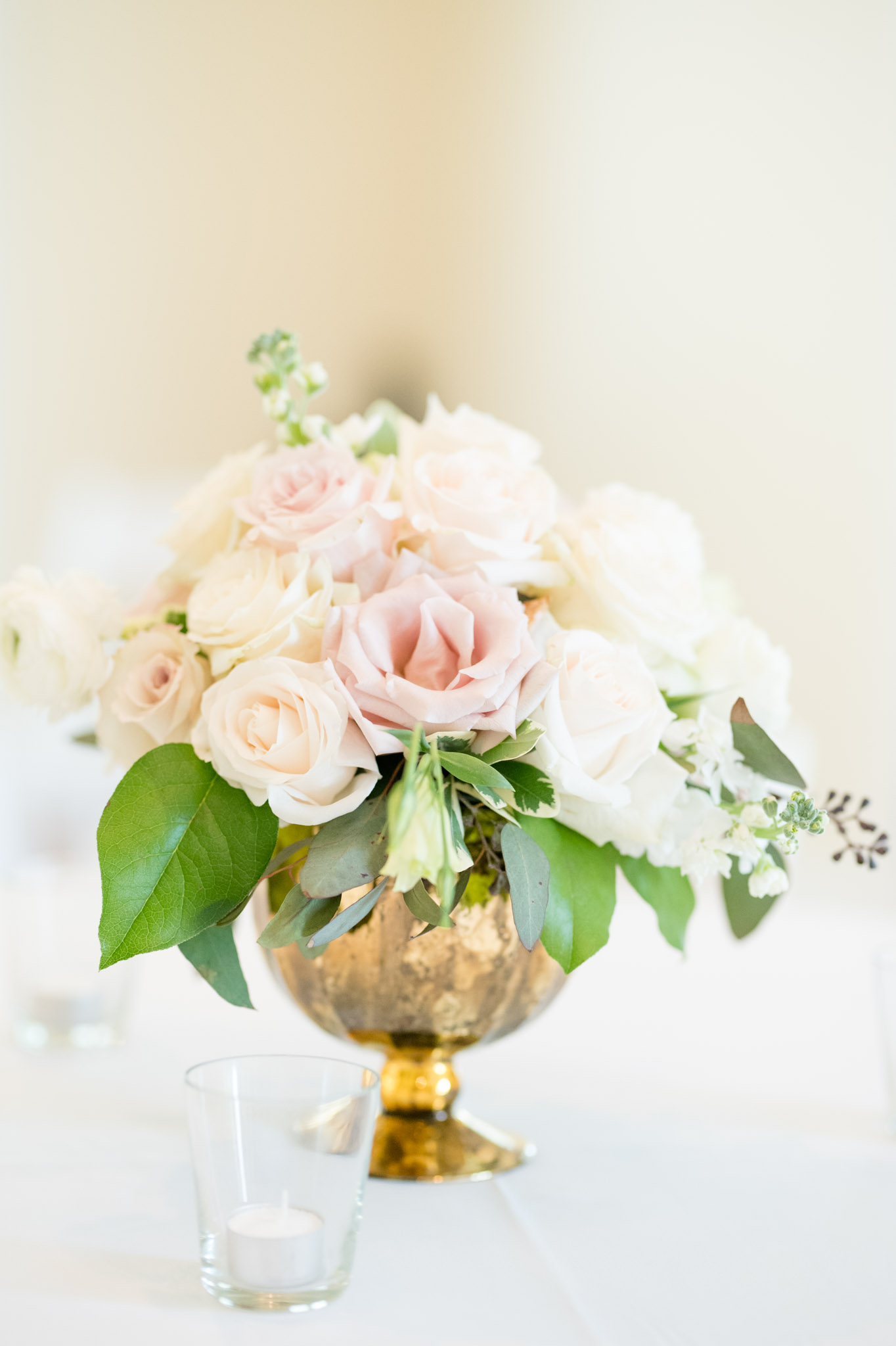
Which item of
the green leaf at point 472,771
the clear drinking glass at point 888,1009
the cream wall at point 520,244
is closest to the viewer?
the green leaf at point 472,771

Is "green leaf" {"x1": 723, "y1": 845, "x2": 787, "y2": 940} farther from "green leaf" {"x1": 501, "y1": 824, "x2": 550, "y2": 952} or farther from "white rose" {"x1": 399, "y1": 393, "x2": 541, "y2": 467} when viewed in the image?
"white rose" {"x1": 399, "y1": 393, "x2": 541, "y2": 467}

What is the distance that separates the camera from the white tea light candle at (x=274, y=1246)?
0.52 m

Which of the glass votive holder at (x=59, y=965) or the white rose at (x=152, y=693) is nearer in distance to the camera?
the white rose at (x=152, y=693)

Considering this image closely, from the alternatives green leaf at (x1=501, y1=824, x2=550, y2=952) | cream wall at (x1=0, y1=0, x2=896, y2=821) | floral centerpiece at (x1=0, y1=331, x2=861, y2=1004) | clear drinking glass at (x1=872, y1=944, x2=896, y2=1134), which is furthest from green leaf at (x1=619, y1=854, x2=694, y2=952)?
cream wall at (x1=0, y1=0, x2=896, y2=821)

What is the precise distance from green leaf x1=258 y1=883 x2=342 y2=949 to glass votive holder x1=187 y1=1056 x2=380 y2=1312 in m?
0.07

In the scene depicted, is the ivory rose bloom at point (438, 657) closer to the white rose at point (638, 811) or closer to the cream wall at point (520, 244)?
the white rose at point (638, 811)

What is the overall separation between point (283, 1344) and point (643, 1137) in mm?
353

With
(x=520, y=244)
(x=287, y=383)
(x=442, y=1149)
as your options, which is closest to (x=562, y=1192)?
(x=442, y=1149)

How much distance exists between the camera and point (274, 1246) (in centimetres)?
52

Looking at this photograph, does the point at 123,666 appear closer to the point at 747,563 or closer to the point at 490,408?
the point at 747,563

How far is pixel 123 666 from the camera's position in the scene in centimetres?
67

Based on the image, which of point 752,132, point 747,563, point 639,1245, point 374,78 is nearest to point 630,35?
point 752,132

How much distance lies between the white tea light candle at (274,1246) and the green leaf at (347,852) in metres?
0.15

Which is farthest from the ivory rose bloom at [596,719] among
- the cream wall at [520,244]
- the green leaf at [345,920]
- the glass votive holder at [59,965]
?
the cream wall at [520,244]
